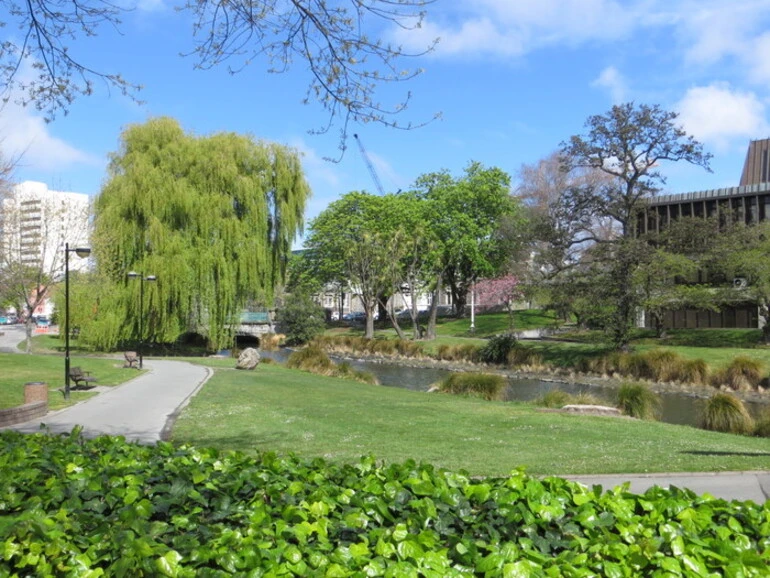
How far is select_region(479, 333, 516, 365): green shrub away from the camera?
41.5 meters

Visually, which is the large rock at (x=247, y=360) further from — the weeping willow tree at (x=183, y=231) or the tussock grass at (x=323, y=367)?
the weeping willow tree at (x=183, y=231)

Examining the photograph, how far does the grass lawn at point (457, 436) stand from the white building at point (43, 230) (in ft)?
75.4

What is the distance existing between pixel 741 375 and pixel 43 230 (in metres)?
36.2

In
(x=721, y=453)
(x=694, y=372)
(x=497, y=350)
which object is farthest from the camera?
(x=497, y=350)

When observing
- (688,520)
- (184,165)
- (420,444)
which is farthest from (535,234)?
(688,520)

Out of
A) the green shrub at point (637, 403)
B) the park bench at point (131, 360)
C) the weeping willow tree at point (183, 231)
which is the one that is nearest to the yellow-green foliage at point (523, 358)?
the weeping willow tree at point (183, 231)

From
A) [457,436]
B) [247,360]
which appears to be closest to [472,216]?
[247,360]

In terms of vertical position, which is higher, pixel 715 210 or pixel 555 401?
pixel 715 210

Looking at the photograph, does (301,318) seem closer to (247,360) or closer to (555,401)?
(247,360)

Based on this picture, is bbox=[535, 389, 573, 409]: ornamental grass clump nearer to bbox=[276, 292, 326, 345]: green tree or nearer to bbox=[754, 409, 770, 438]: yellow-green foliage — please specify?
bbox=[754, 409, 770, 438]: yellow-green foliage

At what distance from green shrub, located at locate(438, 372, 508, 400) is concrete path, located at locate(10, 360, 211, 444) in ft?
28.5

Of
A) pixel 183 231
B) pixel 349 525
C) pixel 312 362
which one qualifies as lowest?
pixel 312 362

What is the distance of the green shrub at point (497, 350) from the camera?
4147 centimetres

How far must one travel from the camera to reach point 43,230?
3919 cm
